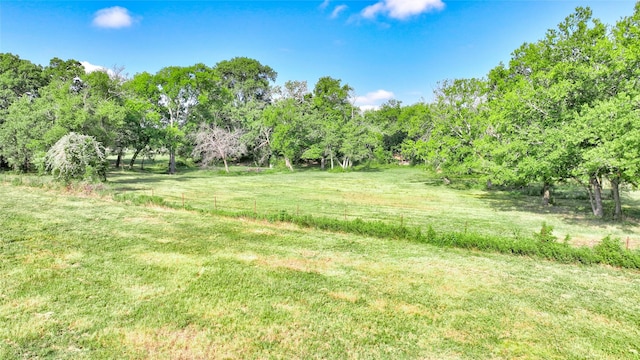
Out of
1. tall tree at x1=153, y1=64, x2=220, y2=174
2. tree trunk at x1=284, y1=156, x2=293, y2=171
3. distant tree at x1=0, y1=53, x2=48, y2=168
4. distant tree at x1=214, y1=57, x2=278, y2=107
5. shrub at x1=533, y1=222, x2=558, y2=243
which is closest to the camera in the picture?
shrub at x1=533, y1=222, x2=558, y2=243

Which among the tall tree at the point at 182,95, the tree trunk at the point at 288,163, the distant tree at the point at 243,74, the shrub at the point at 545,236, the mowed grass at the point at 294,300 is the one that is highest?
the distant tree at the point at 243,74

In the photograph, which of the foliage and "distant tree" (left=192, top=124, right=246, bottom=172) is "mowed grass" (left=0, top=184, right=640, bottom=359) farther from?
"distant tree" (left=192, top=124, right=246, bottom=172)

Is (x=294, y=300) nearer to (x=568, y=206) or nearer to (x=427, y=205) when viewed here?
(x=427, y=205)

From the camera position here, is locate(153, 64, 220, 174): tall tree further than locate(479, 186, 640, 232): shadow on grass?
Yes

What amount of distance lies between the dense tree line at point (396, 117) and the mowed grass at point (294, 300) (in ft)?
31.1

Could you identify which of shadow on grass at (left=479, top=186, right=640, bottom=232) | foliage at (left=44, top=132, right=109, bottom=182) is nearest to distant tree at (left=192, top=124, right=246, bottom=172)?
foliage at (left=44, top=132, right=109, bottom=182)

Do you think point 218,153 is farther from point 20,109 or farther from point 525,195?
point 525,195

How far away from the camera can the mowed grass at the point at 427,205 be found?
18984mm

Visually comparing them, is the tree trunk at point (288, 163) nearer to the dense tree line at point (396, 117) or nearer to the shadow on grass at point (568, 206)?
the dense tree line at point (396, 117)

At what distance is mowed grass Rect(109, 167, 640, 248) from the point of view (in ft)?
62.3

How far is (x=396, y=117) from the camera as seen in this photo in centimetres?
7862

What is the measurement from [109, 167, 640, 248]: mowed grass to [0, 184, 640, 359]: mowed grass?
15.6ft

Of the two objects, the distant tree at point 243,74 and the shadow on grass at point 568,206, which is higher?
the distant tree at point 243,74

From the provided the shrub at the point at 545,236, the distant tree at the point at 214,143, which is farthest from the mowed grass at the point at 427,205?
the distant tree at the point at 214,143
